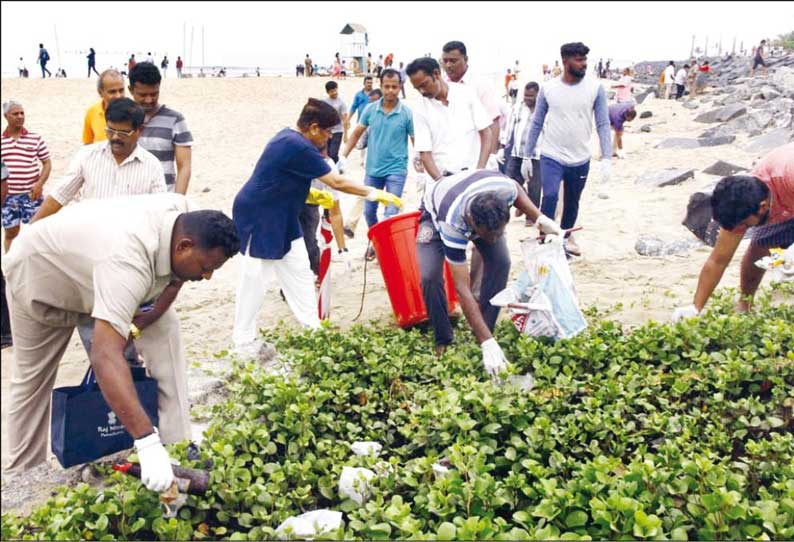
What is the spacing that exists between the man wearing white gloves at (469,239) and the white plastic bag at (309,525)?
1.50 m

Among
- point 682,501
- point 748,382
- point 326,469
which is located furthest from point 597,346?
point 326,469

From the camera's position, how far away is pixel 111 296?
8.65 ft

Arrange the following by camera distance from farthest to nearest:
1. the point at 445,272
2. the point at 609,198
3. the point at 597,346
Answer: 1. the point at 609,198
2. the point at 445,272
3. the point at 597,346

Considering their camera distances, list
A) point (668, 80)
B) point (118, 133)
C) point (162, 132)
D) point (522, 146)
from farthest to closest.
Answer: point (668, 80) → point (522, 146) → point (162, 132) → point (118, 133)

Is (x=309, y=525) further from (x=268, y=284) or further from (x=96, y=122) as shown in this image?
(x=96, y=122)

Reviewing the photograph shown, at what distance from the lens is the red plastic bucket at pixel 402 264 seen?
487 cm

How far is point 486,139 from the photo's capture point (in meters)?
5.80

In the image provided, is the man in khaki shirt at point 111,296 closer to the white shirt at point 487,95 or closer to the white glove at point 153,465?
the white glove at point 153,465

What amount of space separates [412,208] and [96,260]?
7294 mm

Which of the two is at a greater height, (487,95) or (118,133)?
(487,95)

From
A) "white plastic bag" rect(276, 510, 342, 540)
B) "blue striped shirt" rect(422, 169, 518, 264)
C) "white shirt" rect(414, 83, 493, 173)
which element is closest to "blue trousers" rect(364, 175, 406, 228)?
"white shirt" rect(414, 83, 493, 173)

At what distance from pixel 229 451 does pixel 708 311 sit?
10.6 ft

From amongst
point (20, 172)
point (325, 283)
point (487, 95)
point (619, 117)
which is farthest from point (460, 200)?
point (619, 117)

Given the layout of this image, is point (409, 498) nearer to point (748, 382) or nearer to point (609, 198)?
point (748, 382)
